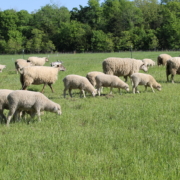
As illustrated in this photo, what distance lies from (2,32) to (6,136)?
93061 millimetres

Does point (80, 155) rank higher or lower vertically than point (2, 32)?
lower

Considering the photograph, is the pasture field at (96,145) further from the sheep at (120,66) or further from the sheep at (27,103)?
the sheep at (120,66)

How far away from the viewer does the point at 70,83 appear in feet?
41.4

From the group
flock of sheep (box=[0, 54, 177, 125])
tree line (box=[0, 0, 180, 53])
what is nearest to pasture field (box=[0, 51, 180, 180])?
flock of sheep (box=[0, 54, 177, 125])

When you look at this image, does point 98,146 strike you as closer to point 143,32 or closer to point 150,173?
point 150,173

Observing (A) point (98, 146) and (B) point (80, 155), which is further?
(A) point (98, 146)

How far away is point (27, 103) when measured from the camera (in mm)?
8227

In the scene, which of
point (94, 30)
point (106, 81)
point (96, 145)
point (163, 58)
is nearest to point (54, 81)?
point (106, 81)

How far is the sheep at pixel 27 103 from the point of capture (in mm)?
8117

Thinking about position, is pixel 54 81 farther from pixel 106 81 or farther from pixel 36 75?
pixel 106 81

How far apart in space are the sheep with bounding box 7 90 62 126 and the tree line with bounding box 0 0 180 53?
7370 cm

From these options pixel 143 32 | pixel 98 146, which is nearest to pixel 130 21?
pixel 143 32

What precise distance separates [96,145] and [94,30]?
276ft

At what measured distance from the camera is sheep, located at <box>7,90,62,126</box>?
812cm
